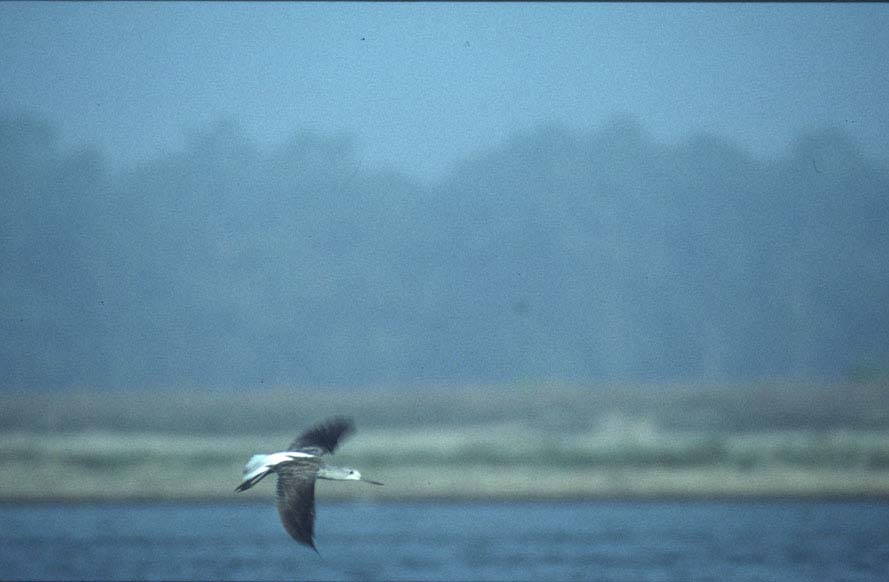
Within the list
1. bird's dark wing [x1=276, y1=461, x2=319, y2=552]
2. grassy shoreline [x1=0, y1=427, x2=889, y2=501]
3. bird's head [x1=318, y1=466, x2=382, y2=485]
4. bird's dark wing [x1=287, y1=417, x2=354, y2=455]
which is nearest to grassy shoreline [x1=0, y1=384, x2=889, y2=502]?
grassy shoreline [x1=0, y1=427, x2=889, y2=501]

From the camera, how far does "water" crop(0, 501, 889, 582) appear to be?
79.3ft

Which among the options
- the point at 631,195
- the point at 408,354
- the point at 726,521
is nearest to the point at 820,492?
the point at 726,521

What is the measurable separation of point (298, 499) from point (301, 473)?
45 centimetres

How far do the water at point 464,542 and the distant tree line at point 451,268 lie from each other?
36.3 metres

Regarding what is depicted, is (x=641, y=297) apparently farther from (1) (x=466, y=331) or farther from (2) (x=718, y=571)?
(2) (x=718, y=571)

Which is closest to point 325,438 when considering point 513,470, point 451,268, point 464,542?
point 464,542

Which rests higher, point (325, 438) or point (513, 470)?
point (513, 470)

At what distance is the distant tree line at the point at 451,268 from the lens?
77.6 meters

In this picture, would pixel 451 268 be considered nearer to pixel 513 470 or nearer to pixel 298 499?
pixel 513 470

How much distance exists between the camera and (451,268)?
8700 centimetres

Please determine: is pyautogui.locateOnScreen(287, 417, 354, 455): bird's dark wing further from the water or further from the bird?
the water

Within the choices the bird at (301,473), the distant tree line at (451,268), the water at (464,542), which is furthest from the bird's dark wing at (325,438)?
the distant tree line at (451,268)

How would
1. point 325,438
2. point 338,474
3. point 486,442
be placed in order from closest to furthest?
point 325,438, point 338,474, point 486,442

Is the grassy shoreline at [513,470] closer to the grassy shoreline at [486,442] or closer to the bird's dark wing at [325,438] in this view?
the grassy shoreline at [486,442]
